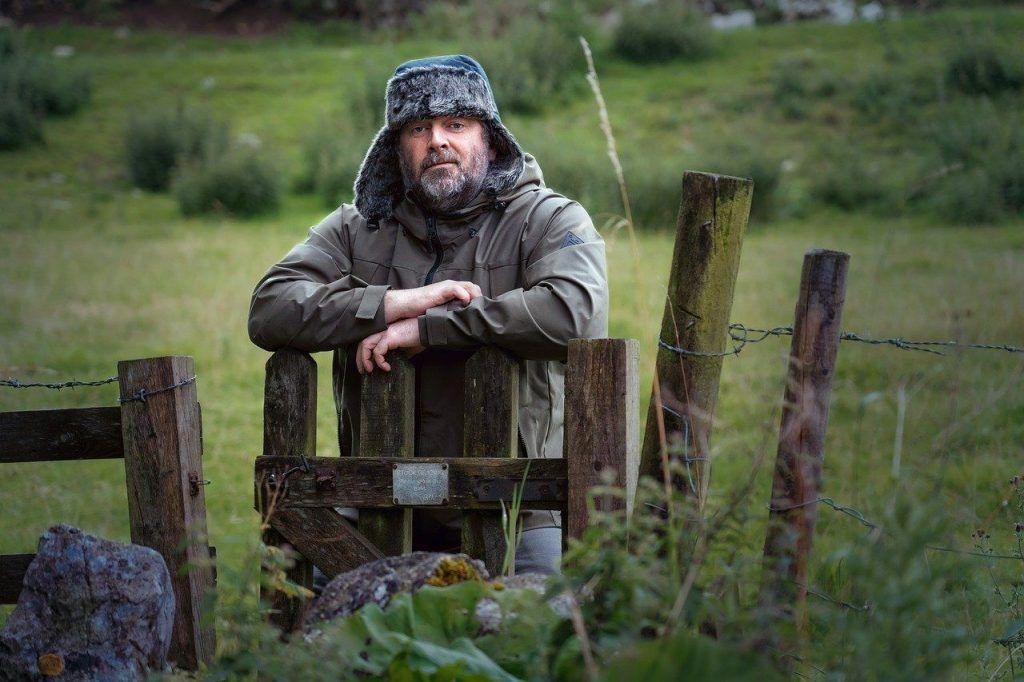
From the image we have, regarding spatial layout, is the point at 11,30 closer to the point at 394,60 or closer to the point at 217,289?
the point at 394,60

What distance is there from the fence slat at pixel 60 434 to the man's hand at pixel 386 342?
2.77 feet

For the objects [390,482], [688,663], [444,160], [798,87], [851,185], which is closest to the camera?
[688,663]

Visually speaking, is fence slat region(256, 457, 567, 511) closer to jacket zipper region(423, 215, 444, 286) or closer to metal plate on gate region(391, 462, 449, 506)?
metal plate on gate region(391, 462, 449, 506)

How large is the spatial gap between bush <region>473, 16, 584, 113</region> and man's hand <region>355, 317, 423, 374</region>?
18.7m

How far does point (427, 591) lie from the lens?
2.64 m

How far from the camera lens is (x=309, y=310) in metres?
3.77

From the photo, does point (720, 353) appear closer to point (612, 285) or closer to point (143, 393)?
point (143, 393)

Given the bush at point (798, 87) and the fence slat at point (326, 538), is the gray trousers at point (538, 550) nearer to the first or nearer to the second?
the fence slat at point (326, 538)

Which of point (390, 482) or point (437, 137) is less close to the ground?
point (437, 137)

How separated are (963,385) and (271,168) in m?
12.6

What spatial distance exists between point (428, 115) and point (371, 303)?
28.8 inches

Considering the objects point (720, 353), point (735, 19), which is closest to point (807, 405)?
point (720, 353)

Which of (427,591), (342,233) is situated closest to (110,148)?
(342,233)

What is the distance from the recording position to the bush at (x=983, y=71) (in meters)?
21.3
